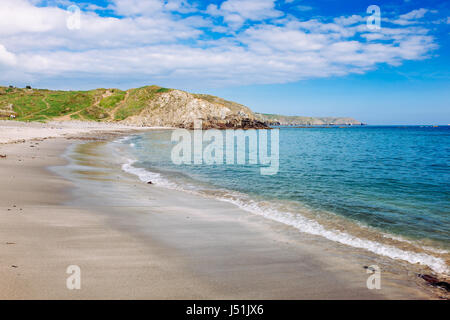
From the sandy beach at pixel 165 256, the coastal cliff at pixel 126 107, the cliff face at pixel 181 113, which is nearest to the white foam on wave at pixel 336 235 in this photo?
the sandy beach at pixel 165 256

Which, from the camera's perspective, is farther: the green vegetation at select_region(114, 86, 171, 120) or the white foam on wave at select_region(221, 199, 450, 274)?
the green vegetation at select_region(114, 86, 171, 120)

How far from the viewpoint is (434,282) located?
17.0 feet

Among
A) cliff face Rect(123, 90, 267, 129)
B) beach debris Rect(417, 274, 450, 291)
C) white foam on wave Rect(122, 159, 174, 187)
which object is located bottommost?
beach debris Rect(417, 274, 450, 291)

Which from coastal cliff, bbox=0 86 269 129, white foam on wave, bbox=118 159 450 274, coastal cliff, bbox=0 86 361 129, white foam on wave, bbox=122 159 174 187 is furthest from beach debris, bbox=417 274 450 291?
coastal cliff, bbox=0 86 269 129

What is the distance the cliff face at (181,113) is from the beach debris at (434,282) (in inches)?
4252

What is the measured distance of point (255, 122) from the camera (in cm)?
13662

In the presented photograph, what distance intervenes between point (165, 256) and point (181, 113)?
114 metres

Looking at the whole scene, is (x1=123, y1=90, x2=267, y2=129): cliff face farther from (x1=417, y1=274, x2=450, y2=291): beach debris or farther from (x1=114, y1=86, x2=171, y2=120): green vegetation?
(x1=417, y1=274, x2=450, y2=291): beach debris

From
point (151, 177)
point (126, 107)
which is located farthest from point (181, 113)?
point (151, 177)

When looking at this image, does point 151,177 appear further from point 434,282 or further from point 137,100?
point 137,100

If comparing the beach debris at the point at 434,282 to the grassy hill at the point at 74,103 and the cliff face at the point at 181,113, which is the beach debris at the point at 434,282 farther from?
the cliff face at the point at 181,113

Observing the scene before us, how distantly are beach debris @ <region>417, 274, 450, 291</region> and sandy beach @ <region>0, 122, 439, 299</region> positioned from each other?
9.6 inches

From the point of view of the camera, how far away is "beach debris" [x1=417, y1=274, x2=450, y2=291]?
197 inches
